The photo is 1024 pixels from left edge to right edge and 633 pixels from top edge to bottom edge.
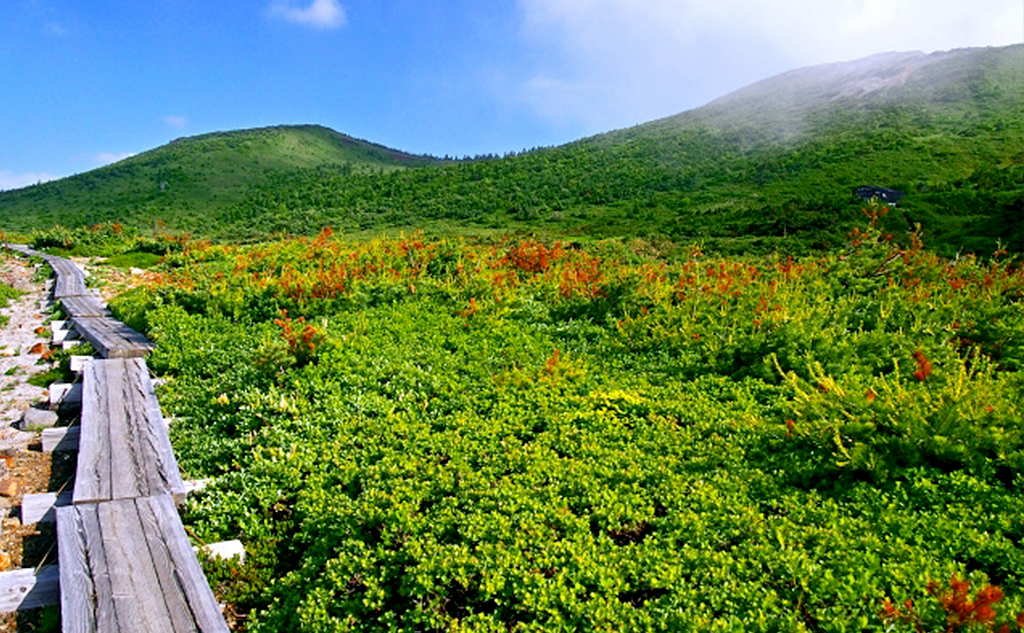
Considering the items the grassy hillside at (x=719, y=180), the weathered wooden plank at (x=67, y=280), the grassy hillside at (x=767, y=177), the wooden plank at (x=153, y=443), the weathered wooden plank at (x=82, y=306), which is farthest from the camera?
the grassy hillside at (x=719, y=180)

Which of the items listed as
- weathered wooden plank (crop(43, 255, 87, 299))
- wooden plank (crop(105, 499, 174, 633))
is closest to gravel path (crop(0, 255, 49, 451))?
weathered wooden plank (crop(43, 255, 87, 299))

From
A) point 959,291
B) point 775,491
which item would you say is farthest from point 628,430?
point 959,291

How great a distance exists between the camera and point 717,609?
3.71m

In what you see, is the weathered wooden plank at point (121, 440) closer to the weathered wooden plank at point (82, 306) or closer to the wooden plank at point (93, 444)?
the wooden plank at point (93, 444)

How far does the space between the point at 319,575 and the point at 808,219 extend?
39.3 metres

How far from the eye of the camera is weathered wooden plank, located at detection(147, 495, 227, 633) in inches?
155

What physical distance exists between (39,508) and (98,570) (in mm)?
1683

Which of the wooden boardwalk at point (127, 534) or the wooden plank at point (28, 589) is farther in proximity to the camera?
the wooden plank at point (28, 589)

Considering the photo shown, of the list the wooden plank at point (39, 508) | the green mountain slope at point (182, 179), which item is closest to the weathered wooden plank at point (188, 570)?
the wooden plank at point (39, 508)

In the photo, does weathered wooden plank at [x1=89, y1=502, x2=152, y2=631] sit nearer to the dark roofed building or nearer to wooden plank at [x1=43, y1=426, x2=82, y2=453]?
wooden plank at [x1=43, y1=426, x2=82, y2=453]

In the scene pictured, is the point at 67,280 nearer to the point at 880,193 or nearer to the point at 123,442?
the point at 123,442

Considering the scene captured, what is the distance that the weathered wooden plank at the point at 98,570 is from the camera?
12.6 ft

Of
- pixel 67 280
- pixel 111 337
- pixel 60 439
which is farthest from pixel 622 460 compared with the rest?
pixel 67 280

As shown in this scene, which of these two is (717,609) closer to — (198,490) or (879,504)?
(879,504)
